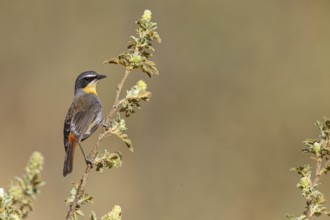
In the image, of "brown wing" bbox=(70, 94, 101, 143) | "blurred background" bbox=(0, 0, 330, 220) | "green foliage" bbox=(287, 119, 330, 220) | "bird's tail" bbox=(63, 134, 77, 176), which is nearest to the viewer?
"green foliage" bbox=(287, 119, 330, 220)

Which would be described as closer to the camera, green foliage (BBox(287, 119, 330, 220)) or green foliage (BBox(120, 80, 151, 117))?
green foliage (BBox(287, 119, 330, 220))

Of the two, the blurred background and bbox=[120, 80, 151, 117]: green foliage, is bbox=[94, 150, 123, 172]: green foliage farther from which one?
the blurred background

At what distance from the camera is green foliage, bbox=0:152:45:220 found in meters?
1.82

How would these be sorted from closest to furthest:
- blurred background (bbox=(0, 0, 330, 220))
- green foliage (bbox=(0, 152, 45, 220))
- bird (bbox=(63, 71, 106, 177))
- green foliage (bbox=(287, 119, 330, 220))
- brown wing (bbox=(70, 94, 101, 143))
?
green foliage (bbox=(0, 152, 45, 220))
green foliage (bbox=(287, 119, 330, 220))
bird (bbox=(63, 71, 106, 177))
brown wing (bbox=(70, 94, 101, 143))
blurred background (bbox=(0, 0, 330, 220))

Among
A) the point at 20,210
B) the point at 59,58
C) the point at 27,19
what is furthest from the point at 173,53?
the point at 20,210

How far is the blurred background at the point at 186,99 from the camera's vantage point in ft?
32.4

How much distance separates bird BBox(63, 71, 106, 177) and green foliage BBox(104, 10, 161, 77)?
1.71 m

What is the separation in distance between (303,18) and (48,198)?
613 cm

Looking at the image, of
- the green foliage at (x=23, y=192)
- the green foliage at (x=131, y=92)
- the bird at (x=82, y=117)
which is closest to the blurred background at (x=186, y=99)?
the bird at (x=82, y=117)

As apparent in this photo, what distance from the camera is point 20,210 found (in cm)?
212

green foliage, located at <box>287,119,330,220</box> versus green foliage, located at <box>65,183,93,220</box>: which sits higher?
green foliage, located at <box>287,119,330,220</box>

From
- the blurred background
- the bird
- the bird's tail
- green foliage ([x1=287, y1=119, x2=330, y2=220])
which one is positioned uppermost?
the blurred background

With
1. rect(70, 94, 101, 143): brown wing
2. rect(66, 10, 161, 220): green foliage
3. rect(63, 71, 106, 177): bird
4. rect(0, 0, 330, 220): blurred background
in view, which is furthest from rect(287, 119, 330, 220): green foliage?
rect(0, 0, 330, 220): blurred background

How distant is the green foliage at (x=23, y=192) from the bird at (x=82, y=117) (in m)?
2.56
